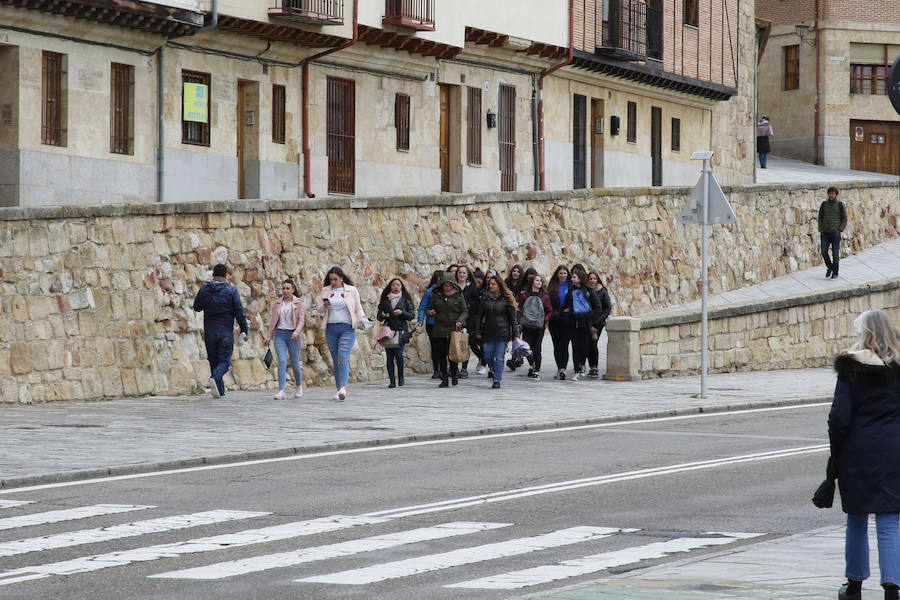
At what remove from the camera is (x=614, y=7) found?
37.6 metres

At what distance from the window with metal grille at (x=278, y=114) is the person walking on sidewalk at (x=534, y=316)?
25.4 feet

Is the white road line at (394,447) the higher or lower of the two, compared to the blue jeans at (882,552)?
lower

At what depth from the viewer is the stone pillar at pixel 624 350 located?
22.5 metres

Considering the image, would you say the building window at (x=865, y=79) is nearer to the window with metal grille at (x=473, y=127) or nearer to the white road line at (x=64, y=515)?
the window with metal grille at (x=473, y=127)

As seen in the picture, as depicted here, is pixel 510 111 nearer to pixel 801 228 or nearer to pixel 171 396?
pixel 801 228

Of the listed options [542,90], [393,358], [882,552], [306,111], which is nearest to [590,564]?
[882,552]

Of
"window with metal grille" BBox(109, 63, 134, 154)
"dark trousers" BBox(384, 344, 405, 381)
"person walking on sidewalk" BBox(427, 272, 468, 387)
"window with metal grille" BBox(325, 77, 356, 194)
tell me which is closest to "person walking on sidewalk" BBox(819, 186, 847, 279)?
"window with metal grille" BBox(325, 77, 356, 194)

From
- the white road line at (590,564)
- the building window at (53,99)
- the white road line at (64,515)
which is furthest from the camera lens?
the building window at (53,99)

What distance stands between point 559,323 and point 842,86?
3865 centimetres

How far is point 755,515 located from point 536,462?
10.8 ft

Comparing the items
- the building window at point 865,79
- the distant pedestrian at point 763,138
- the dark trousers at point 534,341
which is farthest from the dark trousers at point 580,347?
the building window at point 865,79

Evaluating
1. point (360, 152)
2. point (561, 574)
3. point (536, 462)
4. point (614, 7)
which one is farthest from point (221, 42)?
point (561, 574)

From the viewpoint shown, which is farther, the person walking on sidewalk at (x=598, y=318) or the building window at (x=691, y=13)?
the building window at (x=691, y=13)

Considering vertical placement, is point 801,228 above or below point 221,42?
below
